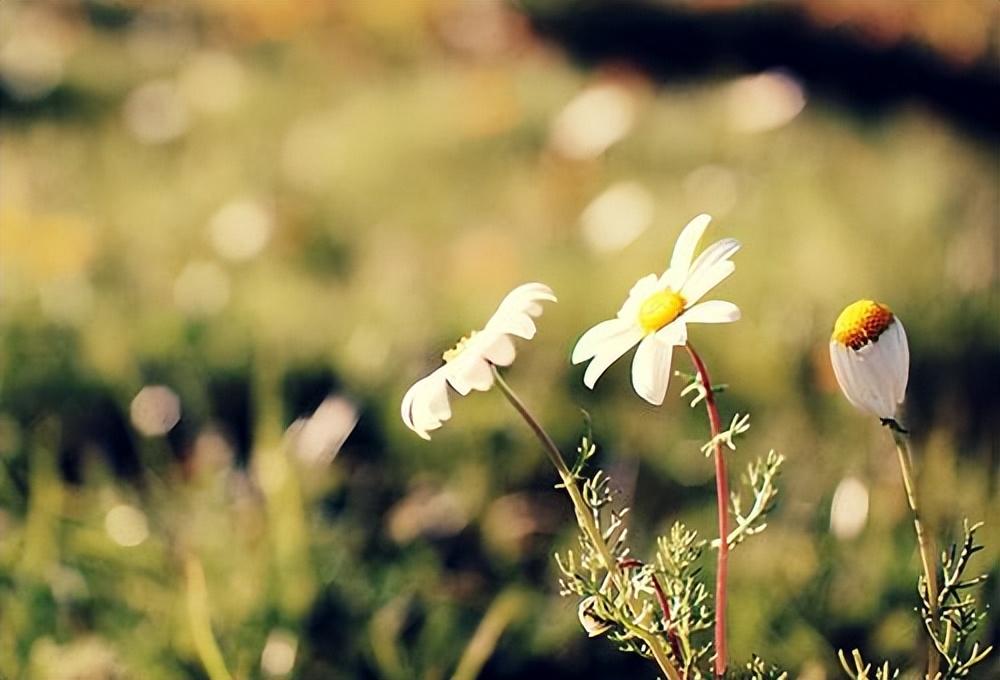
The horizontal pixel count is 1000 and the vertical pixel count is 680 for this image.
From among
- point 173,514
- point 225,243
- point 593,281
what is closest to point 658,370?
point 173,514

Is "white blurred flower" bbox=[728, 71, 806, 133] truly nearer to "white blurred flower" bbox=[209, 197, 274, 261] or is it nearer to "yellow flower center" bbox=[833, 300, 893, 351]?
"white blurred flower" bbox=[209, 197, 274, 261]

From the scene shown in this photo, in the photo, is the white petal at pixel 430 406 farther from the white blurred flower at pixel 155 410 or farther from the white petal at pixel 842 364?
the white blurred flower at pixel 155 410

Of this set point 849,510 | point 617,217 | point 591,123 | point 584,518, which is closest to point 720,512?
point 584,518

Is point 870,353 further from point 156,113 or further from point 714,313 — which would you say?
point 156,113

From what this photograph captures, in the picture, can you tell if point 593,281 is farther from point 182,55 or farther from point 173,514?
point 182,55

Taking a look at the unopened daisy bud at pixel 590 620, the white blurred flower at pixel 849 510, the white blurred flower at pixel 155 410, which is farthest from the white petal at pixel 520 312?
the white blurred flower at pixel 155 410

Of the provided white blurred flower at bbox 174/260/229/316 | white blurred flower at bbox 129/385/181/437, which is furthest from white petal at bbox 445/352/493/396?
white blurred flower at bbox 174/260/229/316

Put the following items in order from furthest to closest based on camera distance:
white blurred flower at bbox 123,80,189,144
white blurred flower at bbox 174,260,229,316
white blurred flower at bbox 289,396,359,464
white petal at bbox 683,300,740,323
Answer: white blurred flower at bbox 123,80,189,144 → white blurred flower at bbox 174,260,229,316 → white blurred flower at bbox 289,396,359,464 → white petal at bbox 683,300,740,323
